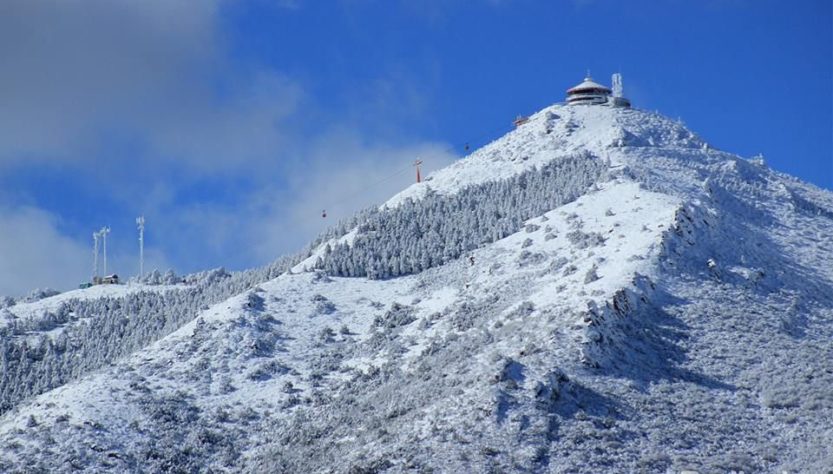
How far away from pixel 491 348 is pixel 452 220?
26.0 m

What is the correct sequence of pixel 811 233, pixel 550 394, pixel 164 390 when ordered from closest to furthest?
pixel 550 394
pixel 164 390
pixel 811 233

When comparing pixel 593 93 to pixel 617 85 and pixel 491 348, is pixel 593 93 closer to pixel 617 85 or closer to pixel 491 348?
pixel 617 85

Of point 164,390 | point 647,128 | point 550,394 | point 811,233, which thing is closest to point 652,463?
point 550,394

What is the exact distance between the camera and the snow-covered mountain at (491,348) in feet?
161

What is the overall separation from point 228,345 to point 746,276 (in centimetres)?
2932

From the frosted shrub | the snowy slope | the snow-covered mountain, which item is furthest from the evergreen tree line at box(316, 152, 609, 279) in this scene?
the snowy slope

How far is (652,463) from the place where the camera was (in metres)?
46.4

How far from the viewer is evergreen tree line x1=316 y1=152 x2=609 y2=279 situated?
76312 millimetres

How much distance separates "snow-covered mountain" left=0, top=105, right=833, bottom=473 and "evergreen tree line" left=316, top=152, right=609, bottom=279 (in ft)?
0.68

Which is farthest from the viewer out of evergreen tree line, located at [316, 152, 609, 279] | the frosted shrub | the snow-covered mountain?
evergreen tree line, located at [316, 152, 609, 279]

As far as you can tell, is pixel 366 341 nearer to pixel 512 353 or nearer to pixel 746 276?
pixel 512 353

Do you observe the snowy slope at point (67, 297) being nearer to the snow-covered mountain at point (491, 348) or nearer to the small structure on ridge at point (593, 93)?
the snow-covered mountain at point (491, 348)

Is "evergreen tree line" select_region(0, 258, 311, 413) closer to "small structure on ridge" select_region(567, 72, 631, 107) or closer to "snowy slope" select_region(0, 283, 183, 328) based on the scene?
"snowy slope" select_region(0, 283, 183, 328)

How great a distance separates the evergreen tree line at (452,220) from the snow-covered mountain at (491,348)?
207 mm
